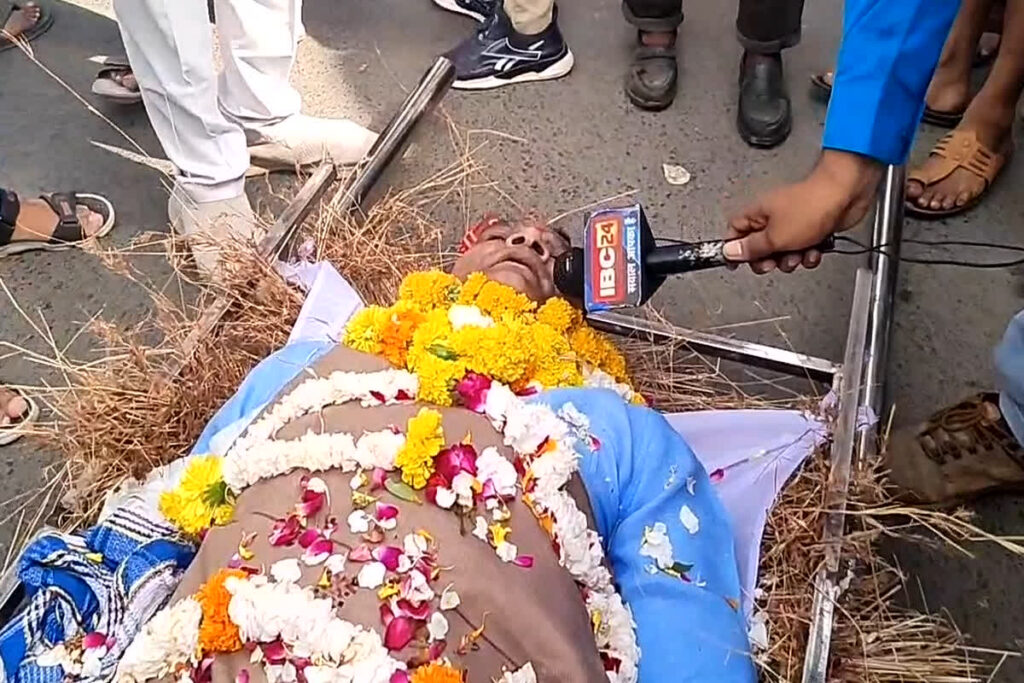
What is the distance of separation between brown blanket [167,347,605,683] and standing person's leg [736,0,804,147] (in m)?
1.13

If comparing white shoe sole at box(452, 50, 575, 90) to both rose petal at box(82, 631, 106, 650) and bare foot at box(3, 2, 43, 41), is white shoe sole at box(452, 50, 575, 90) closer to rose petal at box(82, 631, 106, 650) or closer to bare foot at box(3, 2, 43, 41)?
bare foot at box(3, 2, 43, 41)

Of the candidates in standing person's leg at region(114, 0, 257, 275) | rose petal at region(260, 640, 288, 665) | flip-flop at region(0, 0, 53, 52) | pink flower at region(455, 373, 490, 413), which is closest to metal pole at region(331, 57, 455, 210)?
standing person's leg at region(114, 0, 257, 275)

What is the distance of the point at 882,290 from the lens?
142 centimetres

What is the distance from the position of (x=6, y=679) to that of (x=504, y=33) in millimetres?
1530

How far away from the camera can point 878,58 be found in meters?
1.05

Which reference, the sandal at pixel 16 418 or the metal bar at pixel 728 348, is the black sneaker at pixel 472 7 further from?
the sandal at pixel 16 418

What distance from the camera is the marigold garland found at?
1.10 m

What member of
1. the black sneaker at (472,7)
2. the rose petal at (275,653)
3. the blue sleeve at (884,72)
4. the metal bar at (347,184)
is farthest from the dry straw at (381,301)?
the black sneaker at (472,7)

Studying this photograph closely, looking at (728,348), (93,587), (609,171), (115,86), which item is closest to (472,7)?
(609,171)

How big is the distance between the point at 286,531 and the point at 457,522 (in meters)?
0.14

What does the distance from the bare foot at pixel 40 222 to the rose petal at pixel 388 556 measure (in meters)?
1.14

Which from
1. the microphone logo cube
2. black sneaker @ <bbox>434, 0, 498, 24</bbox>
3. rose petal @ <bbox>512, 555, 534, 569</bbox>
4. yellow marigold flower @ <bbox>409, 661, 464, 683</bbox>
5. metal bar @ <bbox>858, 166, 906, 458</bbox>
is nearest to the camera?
yellow marigold flower @ <bbox>409, 661, 464, 683</bbox>

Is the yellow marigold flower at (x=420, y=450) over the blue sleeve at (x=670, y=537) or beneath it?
over

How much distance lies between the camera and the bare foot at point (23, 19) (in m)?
2.27
